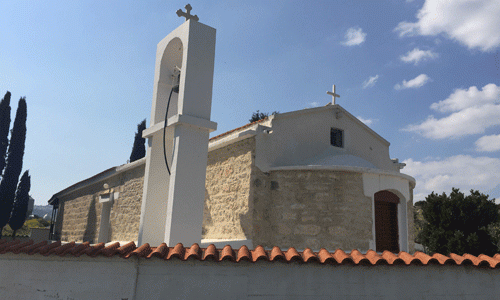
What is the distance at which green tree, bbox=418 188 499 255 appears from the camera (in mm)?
9438

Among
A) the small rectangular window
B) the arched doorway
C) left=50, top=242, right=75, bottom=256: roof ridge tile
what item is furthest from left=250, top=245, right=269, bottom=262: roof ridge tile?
the small rectangular window

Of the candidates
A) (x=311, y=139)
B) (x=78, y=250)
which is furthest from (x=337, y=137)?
(x=78, y=250)

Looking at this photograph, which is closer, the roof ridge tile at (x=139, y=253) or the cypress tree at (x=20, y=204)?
the roof ridge tile at (x=139, y=253)

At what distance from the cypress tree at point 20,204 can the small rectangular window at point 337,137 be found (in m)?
20.8

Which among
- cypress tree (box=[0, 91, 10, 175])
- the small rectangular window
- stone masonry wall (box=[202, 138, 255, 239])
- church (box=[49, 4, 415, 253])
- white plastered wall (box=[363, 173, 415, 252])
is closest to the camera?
church (box=[49, 4, 415, 253])

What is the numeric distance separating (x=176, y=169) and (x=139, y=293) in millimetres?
2897

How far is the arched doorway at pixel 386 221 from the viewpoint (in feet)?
32.6

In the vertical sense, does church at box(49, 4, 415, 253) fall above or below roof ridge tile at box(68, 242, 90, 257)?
above

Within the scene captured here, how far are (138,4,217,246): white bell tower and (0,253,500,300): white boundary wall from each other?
2169 mm

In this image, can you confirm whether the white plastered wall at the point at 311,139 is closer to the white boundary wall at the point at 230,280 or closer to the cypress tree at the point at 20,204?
the white boundary wall at the point at 230,280

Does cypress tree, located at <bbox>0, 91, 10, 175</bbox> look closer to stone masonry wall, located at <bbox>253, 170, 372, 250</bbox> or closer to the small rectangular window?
stone masonry wall, located at <bbox>253, 170, 372, 250</bbox>

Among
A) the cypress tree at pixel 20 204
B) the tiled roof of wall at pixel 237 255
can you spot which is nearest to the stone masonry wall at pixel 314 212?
the tiled roof of wall at pixel 237 255

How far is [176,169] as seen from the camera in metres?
7.14

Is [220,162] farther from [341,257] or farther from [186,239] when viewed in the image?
[341,257]
